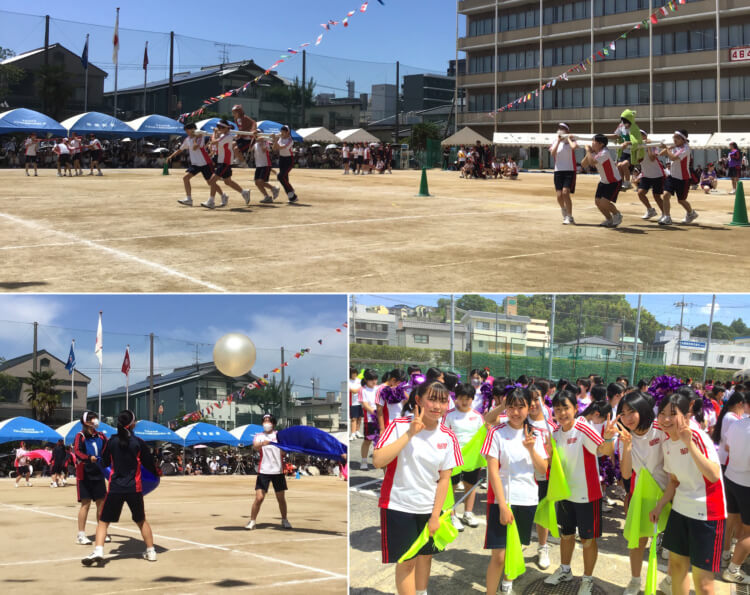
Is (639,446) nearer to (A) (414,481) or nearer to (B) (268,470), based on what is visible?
(A) (414,481)

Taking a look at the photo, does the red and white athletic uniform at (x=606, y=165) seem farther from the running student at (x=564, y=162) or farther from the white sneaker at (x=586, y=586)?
the white sneaker at (x=586, y=586)

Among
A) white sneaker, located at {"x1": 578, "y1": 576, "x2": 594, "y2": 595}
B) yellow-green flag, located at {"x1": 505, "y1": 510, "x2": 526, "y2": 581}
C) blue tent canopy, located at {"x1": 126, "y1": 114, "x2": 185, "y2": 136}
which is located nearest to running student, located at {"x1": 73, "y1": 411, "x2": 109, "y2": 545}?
yellow-green flag, located at {"x1": 505, "y1": 510, "x2": 526, "y2": 581}

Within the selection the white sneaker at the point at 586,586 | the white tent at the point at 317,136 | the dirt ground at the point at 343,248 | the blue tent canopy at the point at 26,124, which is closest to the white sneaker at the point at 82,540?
the dirt ground at the point at 343,248

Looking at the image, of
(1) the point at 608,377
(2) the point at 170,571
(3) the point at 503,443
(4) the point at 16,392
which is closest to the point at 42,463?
(4) the point at 16,392

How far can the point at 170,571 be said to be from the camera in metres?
6.61

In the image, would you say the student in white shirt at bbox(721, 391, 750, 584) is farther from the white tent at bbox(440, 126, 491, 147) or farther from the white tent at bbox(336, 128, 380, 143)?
the white tent at bbox(440, 126, 491, 147)

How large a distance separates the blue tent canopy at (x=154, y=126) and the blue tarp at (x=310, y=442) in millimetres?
39012

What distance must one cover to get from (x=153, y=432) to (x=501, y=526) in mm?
22213

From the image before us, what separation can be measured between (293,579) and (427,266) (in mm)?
4883

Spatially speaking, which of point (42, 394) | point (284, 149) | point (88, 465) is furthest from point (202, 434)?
point (88, 465)

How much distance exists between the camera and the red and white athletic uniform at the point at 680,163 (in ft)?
49.4

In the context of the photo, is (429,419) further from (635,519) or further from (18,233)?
(18,233)

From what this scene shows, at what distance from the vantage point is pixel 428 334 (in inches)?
643

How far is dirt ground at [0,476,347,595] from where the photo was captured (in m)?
6.20
